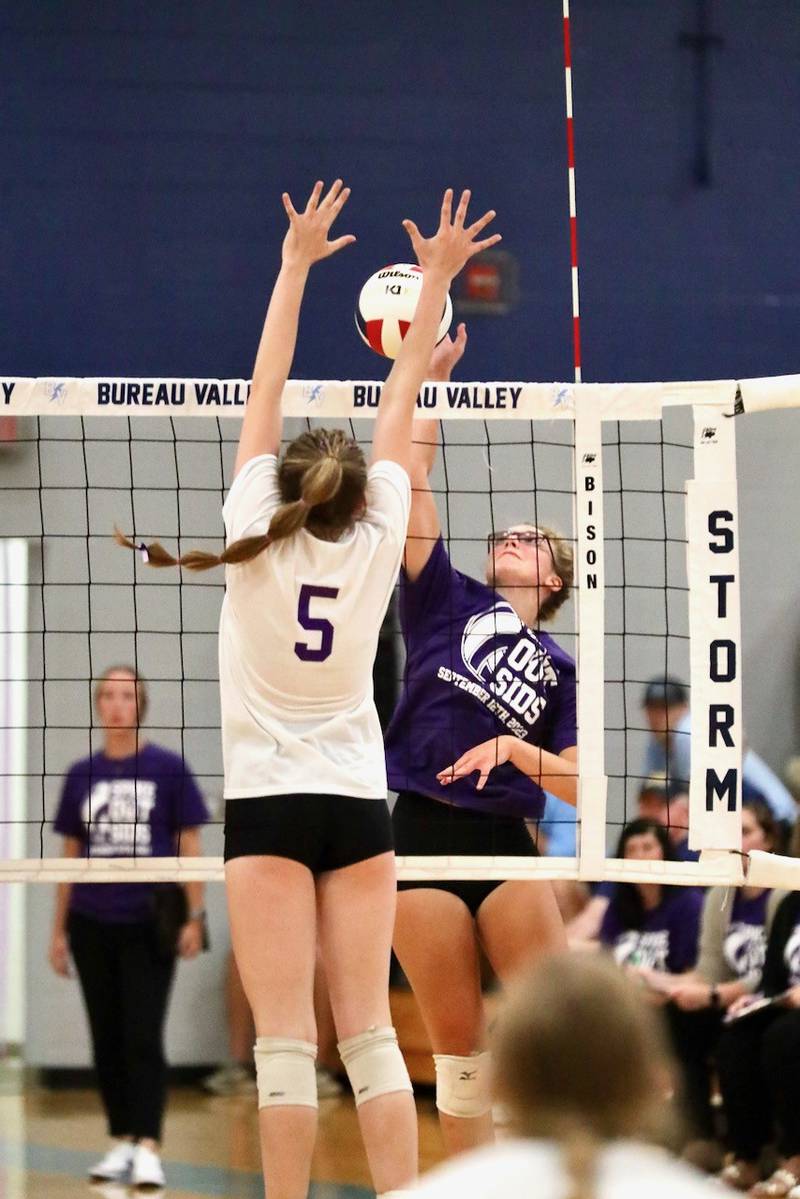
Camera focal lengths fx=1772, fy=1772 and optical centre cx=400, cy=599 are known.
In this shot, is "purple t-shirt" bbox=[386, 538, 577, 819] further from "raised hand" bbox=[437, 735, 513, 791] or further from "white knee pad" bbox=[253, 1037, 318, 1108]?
"white knee pad" bbox=[253, 1037, 318, 1108]

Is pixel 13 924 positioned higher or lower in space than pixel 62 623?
lower

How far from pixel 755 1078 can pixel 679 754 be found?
2.04 meters

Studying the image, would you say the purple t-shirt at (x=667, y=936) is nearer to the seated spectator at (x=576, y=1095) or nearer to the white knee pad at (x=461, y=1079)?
the white knee pad at (x=461, y=1079)

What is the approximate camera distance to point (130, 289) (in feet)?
27.7

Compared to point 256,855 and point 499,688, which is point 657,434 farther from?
point 256,855

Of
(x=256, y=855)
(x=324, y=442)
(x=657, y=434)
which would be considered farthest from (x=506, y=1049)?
(x=657, y=434)

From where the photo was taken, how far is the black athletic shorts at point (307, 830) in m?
3.55

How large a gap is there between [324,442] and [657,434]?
4.92 meters

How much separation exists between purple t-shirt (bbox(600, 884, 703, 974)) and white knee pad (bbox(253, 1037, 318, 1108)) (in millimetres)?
3443

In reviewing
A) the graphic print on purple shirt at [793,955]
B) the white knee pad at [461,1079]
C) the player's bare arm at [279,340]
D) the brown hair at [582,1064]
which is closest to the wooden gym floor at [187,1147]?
the graphic print on purple shirt at [793,955]

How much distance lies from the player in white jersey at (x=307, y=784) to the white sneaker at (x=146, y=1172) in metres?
2.97

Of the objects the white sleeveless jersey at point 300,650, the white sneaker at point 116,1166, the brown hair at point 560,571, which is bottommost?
the white sneaker at point 116,1166

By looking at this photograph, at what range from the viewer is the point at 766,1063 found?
20.9 feet

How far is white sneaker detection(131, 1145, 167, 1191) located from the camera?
20.8 ft
